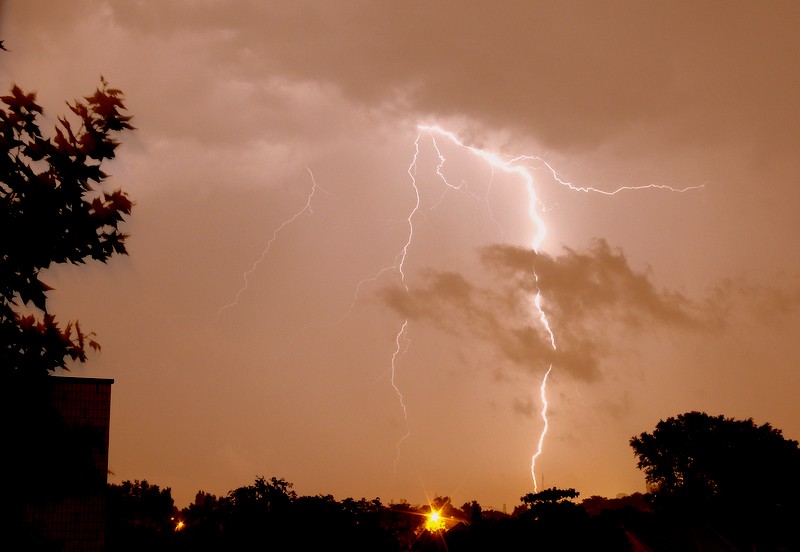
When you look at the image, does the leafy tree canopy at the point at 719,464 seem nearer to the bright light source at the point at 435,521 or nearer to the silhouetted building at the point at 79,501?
the bright light source at the point at 435,521

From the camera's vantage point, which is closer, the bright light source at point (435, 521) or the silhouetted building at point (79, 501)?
the silhouetted building at point (79, 501)

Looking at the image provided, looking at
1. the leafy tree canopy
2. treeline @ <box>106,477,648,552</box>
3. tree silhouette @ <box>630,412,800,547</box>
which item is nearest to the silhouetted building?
treeline @ <box>106,477,648,552</box>

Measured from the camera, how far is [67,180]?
9.07 metres

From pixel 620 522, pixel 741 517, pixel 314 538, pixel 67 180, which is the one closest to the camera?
pixel 67 180

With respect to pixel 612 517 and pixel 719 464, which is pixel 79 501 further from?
pixel 719 464

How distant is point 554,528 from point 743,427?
2240cm

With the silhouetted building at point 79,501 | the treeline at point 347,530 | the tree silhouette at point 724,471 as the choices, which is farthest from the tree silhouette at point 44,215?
the tree silhouette at point 724,471

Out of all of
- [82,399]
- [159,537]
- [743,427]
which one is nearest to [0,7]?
[82,399]

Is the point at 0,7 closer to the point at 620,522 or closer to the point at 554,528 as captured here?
the point at 554,528

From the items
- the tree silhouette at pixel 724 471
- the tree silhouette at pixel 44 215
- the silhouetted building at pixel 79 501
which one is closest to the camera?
the tree silhouette at pixel 44 215

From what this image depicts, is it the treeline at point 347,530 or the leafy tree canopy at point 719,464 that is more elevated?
the leafy tree canopy at point 719,464

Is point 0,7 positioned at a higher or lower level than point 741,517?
higher

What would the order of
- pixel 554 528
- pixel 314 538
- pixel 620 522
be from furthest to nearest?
pixel 620 522, pixel 554 528, pixel 314 538

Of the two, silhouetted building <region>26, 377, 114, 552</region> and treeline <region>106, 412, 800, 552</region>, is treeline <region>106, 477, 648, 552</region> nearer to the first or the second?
treeline <region>106, 412, 800, 552</region>
